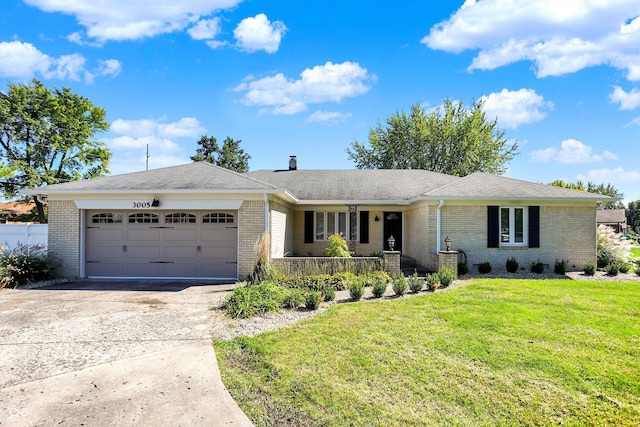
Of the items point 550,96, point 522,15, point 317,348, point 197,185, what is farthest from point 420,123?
point 317,348

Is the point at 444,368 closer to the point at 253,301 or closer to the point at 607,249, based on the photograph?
the point at 253,301

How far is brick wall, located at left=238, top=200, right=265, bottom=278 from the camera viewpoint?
34.5ft

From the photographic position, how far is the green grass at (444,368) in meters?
3.24

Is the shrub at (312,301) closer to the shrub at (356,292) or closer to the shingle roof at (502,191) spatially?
the shrub at (356,292)

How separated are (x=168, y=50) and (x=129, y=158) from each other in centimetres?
2437

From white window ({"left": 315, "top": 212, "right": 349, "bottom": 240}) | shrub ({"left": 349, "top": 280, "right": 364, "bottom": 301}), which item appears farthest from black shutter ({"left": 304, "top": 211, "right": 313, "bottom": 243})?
shrub ({"left": 349, "top": 280, "right": 364, "bottom": 301})

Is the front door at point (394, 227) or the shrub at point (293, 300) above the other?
the front door at point (394, 227)

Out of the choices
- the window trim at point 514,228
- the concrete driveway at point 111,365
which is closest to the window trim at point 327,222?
the window trim at point 514,228

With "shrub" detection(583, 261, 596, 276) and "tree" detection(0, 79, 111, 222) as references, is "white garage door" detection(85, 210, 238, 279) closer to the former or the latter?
"shrub" detection(583, 261, 596, 276)

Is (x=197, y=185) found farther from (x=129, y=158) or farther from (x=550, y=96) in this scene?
(x=129, y=158)

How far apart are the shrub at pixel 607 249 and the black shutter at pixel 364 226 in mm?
9067

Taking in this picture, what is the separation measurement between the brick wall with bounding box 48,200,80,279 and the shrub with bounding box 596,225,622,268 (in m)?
18.9

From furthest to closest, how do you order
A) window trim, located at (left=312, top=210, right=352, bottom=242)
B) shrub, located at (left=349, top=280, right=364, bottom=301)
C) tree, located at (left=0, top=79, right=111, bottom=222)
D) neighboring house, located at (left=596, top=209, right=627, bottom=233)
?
neighboring house, located at (left=596, top=209, right=627, bottom=233) < tree, located at (left=0, top=79, right=111, bottom=222) < window trim, located at (left=312, top=210, right=352, bottom=242) < shrub, located at (left=349, top=280, right=364, bottom=301)

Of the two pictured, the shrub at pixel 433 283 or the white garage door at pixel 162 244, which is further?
the white garage door at pixel 162 244
